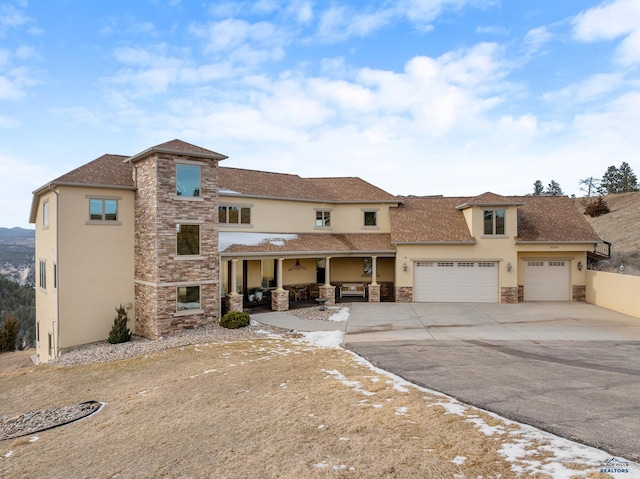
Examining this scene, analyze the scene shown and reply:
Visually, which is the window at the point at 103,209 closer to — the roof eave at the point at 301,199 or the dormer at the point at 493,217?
the roof eave at the point at 301,199

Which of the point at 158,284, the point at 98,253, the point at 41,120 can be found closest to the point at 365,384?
the point at 158,284

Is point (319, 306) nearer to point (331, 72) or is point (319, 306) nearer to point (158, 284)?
point (158, 284)

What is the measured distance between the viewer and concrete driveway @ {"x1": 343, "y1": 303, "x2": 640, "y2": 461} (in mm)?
6457

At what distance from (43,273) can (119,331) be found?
5801 millimetres

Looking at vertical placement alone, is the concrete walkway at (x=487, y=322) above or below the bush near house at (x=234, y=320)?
below

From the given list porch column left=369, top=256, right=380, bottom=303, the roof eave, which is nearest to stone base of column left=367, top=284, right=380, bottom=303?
porch column left=369, top=256, right=380, bottom=303

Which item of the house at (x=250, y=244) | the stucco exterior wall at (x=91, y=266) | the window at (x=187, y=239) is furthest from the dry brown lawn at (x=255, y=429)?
the window at (x=187, y=239)

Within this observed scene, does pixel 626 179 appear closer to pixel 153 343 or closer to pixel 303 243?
pixel 303 243

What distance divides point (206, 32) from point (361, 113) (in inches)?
413

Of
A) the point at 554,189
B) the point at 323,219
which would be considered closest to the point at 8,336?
the point at 323,219

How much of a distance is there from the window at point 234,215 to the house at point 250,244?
56mm

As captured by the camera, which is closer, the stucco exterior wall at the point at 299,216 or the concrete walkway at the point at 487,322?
the concrete walkway at the point at 487,322

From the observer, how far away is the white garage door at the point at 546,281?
21172mm

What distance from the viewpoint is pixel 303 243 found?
21016 mm
